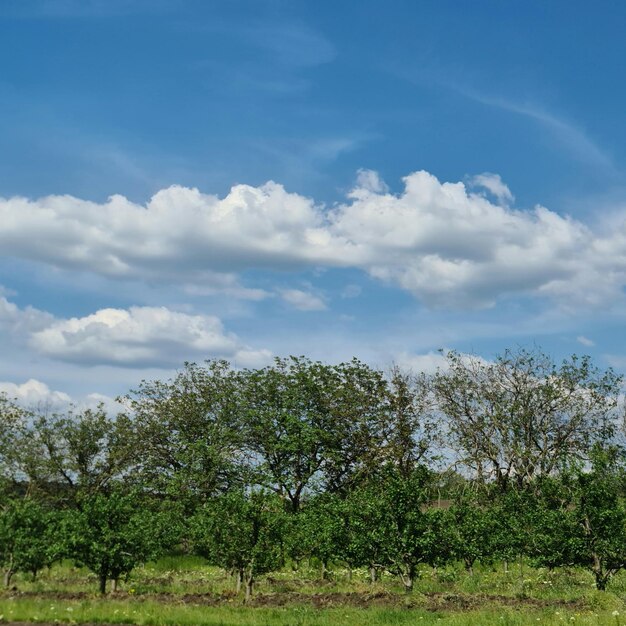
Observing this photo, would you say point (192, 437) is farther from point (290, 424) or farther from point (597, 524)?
point (597, 524)

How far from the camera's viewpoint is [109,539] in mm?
26266

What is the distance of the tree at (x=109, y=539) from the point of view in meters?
26.3

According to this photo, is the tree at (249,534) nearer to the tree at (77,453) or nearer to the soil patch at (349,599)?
the soil patch at (349,599)

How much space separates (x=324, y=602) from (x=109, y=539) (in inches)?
344

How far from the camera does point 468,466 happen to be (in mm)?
49438

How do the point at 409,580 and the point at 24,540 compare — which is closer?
the point at 409,580

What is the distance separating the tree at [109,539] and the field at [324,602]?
105 cm

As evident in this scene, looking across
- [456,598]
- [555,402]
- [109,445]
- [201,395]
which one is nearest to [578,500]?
[456,598]

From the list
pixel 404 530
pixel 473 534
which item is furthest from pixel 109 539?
pixel 473 534

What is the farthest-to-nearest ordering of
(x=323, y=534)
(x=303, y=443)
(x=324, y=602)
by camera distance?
1. (x=303, y=443)
2. (x=323, y=534)
3. (x=324, y=602)

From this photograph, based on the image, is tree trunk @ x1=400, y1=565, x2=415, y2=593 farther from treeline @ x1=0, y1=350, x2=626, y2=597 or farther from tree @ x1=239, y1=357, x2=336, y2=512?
tree @ x1=239, y1=357, x2=336, y2=512

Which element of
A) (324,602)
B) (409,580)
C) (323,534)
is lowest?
(324,602)

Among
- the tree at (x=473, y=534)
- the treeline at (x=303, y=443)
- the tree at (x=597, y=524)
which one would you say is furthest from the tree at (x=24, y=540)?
the tree at (x=597, y=524)

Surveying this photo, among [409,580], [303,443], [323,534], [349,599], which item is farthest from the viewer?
[303,443]
